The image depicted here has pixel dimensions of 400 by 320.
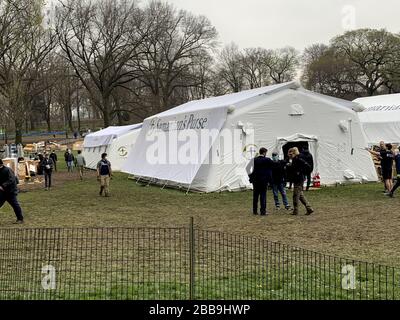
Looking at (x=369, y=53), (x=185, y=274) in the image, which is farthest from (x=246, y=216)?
(x=369, y=53)

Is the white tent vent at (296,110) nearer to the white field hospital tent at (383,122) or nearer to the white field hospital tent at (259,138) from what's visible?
the white field hospital tent at (259,138)

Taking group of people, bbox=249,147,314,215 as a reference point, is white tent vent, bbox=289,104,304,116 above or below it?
above

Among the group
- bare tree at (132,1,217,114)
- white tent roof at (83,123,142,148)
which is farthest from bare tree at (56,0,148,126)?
white tent roof at (83,123,142,148)

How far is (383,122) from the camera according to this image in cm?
2902

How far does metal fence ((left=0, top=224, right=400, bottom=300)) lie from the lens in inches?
231

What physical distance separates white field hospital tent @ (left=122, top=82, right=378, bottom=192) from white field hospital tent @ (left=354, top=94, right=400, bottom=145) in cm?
848

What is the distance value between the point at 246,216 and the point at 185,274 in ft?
19.9

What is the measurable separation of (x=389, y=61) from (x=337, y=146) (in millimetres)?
48690

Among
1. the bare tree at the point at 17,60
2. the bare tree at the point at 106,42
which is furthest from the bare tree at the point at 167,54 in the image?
the bare tree at the point at 17,60

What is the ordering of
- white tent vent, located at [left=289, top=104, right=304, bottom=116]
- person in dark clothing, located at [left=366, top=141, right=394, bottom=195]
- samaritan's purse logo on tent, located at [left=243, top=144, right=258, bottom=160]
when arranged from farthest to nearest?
white tent vent, located at [left=289, top=104, right=304, bottom=116] < samaritan's purse logo on tent, located at [left=243, top=144, right=258, bottom=160] < person in dark clothing, located at [left=366, top=141, right=394, bottom=195]

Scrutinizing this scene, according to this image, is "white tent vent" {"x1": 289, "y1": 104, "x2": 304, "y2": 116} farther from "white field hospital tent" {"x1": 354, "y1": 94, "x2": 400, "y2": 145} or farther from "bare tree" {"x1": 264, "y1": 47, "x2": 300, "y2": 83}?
"bare tree" {"x1": 264, "y1": 47, "x2": 300, "y2": 83}

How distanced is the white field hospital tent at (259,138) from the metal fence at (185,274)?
9606mm

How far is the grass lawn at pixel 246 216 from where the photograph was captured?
9273 mm

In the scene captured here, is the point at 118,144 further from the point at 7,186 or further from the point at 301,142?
the point at 7,186
